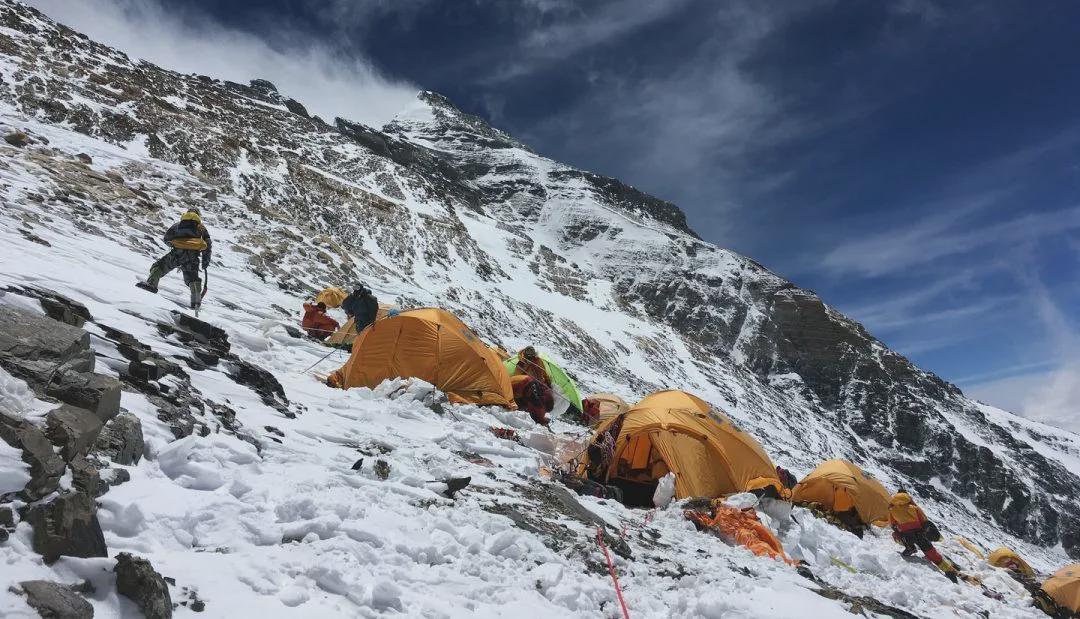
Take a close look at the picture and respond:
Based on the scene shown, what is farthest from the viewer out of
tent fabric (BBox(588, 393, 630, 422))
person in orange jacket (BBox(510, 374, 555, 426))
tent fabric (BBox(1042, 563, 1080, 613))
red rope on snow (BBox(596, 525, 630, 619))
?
tent fabric (BBox(588, 393, 630, 422))

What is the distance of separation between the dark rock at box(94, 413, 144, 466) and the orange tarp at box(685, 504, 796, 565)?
22.1 ft

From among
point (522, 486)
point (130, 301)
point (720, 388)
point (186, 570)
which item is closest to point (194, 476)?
point (186, 570)

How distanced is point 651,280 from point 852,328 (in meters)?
43.0

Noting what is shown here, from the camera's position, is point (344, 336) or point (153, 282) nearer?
point (153, 282)

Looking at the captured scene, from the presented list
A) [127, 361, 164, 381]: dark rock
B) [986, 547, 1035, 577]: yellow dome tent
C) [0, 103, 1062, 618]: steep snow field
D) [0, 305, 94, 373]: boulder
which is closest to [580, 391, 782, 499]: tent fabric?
[0, 103, 1062, 618]: steep snow field

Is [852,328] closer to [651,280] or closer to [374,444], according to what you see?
[651,280]

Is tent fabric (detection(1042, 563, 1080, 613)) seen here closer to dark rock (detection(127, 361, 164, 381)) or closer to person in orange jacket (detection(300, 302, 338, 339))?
dark rock (detection(127, 361, 164, 381))

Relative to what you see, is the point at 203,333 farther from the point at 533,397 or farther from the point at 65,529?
the point at 533,397

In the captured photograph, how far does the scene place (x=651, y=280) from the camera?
92812 millimetres

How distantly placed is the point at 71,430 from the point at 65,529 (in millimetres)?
801

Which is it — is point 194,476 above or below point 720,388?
below

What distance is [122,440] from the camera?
390cm

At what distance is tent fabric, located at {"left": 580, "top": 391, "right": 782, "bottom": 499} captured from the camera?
31.0ft

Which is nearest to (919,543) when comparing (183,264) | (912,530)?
(912,530)
